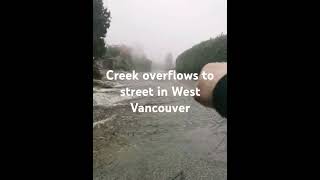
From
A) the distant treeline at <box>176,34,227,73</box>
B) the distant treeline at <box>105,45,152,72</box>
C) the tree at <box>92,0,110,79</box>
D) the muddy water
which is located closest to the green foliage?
the tree at <box>92,0,110,79</box>

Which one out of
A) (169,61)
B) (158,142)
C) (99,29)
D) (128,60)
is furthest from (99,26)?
(158,142)

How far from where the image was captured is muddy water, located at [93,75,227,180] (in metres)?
4.05

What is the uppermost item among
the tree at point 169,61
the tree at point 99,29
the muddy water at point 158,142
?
the tree at point 99,29

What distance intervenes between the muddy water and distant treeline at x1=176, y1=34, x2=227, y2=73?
0.18m

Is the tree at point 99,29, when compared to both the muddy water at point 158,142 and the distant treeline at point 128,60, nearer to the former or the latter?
the distant treeline at point 128,60

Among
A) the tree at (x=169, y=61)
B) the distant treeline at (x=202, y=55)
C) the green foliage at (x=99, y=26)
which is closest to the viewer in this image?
the green foliage at (x=99, y=26)

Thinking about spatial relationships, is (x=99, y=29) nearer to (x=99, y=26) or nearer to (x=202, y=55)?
(x=99, y=26)

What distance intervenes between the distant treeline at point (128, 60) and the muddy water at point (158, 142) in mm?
189

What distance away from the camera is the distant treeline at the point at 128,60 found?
13.8 ft

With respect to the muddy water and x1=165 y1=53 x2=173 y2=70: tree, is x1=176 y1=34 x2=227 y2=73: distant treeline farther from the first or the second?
the muddy water

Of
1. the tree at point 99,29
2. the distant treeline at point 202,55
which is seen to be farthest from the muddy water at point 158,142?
the tree at point 99,29
